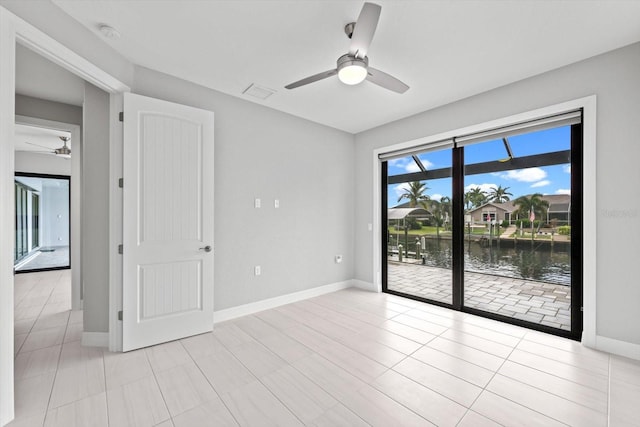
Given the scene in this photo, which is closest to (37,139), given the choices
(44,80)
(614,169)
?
(44,80)

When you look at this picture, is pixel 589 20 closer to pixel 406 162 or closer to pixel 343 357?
pixel 406 162

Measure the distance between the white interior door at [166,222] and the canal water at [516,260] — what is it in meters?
3.01

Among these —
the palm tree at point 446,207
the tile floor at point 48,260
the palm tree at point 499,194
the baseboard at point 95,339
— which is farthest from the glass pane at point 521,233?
the tile floor at point 48,260

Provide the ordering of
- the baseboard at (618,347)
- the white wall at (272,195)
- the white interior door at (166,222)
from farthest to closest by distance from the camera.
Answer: the white wall at (272,195), the white interior door at (166,222), the baseboard at (618,347)

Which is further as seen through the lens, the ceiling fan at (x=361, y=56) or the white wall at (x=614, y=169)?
the white wall at (x=614, y=169)

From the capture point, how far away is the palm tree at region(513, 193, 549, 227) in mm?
2973

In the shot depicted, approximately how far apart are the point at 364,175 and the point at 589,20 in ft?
9.85

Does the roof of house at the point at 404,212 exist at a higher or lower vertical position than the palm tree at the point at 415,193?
lower

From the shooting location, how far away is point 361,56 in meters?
1.91

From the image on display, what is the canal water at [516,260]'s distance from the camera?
2.87 metres

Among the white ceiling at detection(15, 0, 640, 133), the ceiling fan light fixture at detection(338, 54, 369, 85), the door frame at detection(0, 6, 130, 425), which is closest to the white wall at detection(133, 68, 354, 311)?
the white ceiling at detection(15, 0, 640, 133)

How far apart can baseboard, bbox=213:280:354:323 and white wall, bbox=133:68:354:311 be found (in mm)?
61

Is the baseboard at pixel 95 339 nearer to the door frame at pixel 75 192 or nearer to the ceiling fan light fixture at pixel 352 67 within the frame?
the door frame at pixel 75 192

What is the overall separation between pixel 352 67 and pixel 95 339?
3.29 meters
